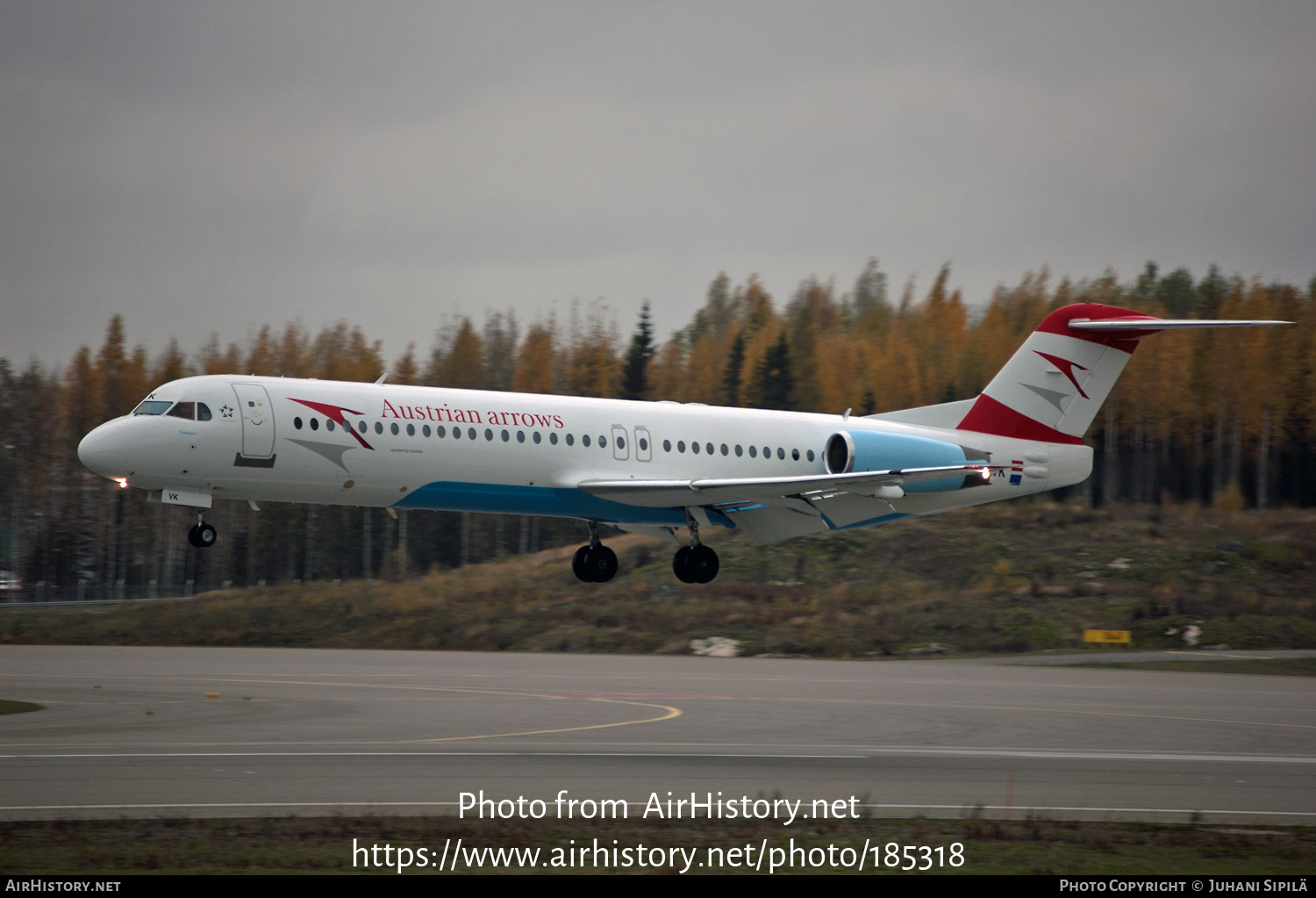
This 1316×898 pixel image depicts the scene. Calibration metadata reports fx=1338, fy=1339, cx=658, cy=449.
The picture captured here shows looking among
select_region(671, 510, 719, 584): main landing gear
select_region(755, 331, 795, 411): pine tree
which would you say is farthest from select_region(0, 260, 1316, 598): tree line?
select_region(671, 510, 719, 584): main landing gear

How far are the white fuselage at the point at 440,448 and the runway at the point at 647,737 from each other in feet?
15.3

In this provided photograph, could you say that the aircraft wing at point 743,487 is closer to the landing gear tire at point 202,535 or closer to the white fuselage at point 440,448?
the white fuselage at point 440,448

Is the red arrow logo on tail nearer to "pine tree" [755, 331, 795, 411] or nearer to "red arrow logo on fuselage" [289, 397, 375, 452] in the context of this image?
"red arrow logo on fuselage" [289, 397, 375, 452]

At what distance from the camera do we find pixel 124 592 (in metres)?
63.9

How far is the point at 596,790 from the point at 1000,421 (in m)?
15.0

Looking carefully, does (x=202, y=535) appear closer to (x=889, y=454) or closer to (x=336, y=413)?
(x=336, y=413)

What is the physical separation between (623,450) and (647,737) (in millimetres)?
5862

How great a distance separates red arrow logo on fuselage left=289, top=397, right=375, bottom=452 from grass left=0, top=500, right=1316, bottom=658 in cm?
2699

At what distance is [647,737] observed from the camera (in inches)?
1070

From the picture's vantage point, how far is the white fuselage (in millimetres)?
22750

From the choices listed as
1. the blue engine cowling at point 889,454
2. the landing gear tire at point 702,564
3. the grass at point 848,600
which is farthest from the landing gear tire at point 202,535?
the grass at point 848,600

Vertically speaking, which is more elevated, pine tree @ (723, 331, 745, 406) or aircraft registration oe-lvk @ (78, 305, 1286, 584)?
pine tree @ (723, 331, 745, 406)

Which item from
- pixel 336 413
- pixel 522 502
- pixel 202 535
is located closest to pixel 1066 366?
pixel 522 502

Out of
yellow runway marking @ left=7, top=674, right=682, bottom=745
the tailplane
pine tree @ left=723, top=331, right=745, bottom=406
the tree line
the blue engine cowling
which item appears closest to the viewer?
Result: yellow runway marking @ left=7, top=674, right=682, bottom=745
